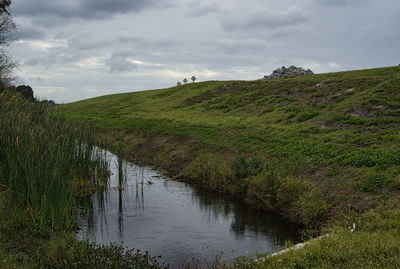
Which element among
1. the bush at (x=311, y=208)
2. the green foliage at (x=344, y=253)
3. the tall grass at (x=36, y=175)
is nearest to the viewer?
the green foliage at (x=344, y=253)

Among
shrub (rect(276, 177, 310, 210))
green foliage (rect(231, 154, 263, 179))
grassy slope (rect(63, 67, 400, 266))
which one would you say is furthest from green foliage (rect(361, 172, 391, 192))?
green foliage (rect(231, 154, 263, 179))

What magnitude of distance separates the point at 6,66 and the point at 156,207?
31055mm

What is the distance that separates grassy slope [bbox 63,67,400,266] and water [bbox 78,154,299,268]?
3.36 feet

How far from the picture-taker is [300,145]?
57.8ft

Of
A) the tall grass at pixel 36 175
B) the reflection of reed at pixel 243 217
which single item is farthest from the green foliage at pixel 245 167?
the tall grass at pixel 36 175

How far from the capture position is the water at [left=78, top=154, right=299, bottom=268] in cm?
1036

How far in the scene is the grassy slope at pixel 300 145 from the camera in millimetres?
12453

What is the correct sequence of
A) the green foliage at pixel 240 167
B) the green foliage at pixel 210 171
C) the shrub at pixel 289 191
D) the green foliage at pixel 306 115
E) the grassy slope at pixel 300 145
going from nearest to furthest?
the grassy slope at pixel 300 145, the shrub at pixel 289 191, the green foliage at pixel 240 167, the green foliage at pixel 210 171, the green foliage at pixel 306 115

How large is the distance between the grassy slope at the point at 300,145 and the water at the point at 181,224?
1024mm

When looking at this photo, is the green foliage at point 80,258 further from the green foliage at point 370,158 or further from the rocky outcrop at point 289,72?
the rocky outcrop at point 289,72

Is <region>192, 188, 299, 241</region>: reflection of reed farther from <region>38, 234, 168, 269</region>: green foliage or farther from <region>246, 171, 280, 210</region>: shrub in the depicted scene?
<region>38, 234, 168, 269</region>: green foliage

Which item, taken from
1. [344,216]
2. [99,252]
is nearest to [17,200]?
[99,252]

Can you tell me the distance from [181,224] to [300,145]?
26.0 ft

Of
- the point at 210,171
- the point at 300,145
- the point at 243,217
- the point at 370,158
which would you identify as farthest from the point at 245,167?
the point at 370,158
